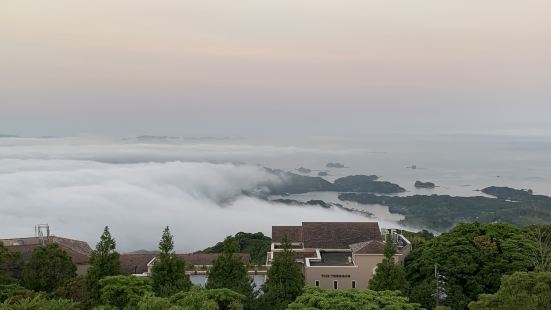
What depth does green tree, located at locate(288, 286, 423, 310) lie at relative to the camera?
1552cm

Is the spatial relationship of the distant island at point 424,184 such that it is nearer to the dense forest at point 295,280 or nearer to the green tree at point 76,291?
the dense forest at point 295,280

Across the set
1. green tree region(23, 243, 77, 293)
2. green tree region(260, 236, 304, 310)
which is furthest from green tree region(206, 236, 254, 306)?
green tree region(23, 243, 77, 293)

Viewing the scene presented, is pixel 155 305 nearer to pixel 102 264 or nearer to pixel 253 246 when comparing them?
pixel 102 264

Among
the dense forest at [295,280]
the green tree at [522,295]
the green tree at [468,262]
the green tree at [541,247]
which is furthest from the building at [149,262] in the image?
the green tree at [522,295]

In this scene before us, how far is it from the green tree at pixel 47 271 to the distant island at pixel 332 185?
84.2 m

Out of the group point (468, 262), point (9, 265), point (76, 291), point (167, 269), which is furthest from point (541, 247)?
point (9, 265)

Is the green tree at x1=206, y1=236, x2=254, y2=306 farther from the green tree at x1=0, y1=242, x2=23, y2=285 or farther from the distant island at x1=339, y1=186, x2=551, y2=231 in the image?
the distant island at x1=339, y1=186, x2=551, y2=231

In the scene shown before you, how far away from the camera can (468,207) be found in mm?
83938

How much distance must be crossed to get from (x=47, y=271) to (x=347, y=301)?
1474 cm

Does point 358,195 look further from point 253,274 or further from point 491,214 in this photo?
point 253,274

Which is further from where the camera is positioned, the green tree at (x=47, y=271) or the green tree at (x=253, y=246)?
the green tree at (x=253, y=246)

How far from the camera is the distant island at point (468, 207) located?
7244 cm

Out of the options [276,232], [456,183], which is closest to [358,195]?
[456,183]

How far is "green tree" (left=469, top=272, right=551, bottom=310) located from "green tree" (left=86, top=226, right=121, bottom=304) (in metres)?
14.5
